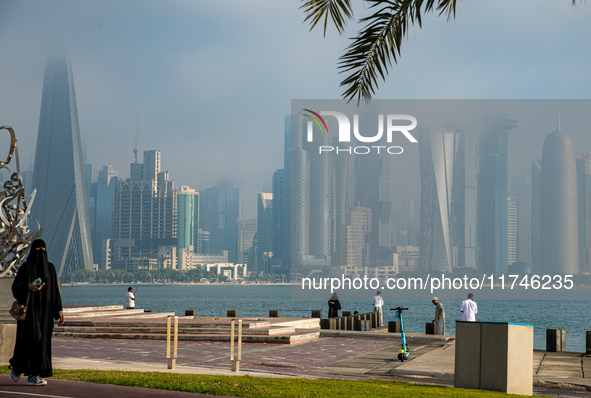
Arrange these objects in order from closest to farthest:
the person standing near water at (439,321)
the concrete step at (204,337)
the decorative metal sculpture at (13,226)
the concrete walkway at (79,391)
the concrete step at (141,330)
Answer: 1. the concrete walkway at (79,391)
2. the concrete step at (204,337)
3. the concrete step at (141,330)
4. the person standing near water at (439,321)
5. the decorative metal sculpture at (13,226)

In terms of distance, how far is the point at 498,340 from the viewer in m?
9.71

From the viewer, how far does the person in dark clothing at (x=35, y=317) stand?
27.1ft

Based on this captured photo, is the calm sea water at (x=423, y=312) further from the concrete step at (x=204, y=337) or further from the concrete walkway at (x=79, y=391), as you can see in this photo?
the concrete walkway at (x=79, y=391)

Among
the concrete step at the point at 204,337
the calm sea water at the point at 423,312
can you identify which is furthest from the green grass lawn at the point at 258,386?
the calm sea water at the point at 423,312


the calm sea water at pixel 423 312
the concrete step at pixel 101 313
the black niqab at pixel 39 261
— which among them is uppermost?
the black niqab at pixel 39 261

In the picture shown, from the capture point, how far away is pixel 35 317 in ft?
27.9

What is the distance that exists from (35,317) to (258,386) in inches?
128

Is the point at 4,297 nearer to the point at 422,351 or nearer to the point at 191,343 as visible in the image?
the point at 191,343

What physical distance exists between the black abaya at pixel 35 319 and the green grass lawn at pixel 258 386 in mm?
754

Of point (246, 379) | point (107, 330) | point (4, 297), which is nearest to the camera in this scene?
point (246, 379)

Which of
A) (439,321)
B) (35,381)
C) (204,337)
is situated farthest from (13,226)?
(35,381)

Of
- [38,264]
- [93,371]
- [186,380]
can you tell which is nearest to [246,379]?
[186,380]

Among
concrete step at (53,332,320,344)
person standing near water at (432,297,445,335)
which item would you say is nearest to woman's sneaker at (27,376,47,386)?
concrete step at (53,332,320,344)

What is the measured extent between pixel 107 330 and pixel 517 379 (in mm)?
13539
